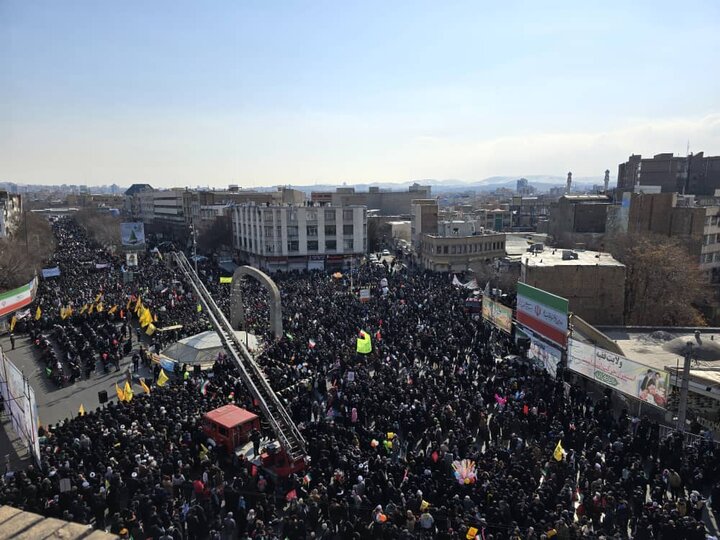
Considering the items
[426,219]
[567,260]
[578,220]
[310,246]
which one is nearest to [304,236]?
[310,246]

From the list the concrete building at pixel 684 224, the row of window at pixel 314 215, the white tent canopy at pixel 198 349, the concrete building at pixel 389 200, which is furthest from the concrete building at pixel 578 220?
the concrete building at pixel 389 200

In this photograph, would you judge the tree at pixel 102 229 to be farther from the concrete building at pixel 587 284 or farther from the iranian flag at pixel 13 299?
the concrete building at pixel 587 284

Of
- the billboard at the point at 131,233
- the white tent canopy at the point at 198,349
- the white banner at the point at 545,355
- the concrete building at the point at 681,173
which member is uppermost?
the concrete building at the point at 681,173

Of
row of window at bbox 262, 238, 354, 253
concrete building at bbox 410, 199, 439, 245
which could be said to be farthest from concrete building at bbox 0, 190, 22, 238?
concrete building at bbox 410, 199, 439, 245

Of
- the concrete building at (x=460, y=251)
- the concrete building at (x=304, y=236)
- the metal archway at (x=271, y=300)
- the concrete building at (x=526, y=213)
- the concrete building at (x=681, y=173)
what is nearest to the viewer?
the metal archway at (x=271, y=300)

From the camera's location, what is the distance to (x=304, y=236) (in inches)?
2090

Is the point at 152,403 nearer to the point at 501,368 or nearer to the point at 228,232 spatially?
the point at 501,368

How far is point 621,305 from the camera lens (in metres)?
27.2

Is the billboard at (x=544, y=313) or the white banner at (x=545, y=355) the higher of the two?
the billboard at (x=544, y=313)

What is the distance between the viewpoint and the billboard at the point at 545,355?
752 inches

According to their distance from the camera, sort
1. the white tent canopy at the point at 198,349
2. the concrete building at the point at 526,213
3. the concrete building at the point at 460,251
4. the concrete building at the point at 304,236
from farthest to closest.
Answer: the concrete building at the point at 526,213
the concrete building at the point at 304,236
the concrete building at the point at 460,251
the white tent canopy at the point at 198,349

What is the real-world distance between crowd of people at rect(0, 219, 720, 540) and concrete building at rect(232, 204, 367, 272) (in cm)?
3053

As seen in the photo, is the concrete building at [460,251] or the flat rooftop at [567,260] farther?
the concrete building at [460,251]

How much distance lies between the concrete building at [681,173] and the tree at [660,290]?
4845 cm
